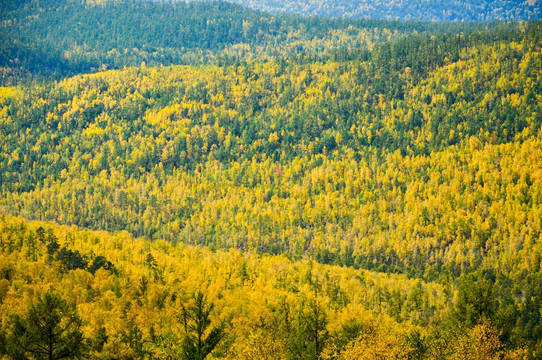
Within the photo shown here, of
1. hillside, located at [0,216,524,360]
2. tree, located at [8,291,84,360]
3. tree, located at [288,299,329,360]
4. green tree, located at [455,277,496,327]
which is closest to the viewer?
tree, located at [8,291,84,360]

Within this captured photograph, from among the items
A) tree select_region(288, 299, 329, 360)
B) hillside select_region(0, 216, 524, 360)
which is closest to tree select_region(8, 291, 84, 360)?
hillside select_region(0, 216, 524, 360)

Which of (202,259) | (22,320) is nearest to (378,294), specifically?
(202,259)

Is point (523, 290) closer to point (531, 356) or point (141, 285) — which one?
point (531, 356)

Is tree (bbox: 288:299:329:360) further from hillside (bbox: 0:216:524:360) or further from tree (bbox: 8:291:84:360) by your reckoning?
tree (bbox: 8:291:84:360)

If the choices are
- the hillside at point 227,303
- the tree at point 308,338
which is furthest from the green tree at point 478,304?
the tree at point 308,338

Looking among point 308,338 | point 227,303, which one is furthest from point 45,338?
point 227,303

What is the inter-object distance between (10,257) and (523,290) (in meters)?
158

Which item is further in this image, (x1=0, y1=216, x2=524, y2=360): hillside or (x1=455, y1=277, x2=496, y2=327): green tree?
(x1=455, y1=277, x2=496, y2=327): green tree

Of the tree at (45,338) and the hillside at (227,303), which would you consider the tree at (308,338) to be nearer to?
the hillside at (227,303)

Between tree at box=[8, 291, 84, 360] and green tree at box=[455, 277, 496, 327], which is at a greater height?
tree at box=[8, 291, 84, 360]

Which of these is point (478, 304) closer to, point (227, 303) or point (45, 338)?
point (227, 303)

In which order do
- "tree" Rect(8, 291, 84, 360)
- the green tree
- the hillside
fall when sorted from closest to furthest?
"tree" Rect(8, 291, 84, 360)
the hillside
the green tree

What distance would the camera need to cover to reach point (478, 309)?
97.6 meters

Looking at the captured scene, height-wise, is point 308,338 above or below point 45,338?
below
